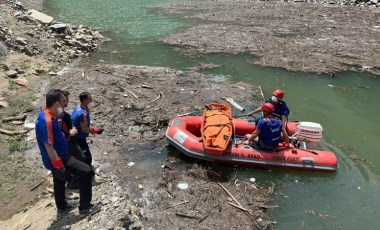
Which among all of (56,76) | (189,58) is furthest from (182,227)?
(189,58)

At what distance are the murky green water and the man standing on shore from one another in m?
3.11

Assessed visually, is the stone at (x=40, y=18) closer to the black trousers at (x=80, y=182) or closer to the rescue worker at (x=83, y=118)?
the rescue worker at (x=83, y=118)

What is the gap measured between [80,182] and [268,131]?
15.1 ft

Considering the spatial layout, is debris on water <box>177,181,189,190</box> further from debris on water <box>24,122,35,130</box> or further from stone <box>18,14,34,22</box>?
stone <box>18,14,34,22</box>

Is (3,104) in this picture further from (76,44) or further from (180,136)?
(76,44)

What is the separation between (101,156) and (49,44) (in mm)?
9443

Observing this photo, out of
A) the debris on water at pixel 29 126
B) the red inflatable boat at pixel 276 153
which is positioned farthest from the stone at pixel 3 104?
the red inflatable boat at pixel 276 153

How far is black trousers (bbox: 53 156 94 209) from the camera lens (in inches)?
230

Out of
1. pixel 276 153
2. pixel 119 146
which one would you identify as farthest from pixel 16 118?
pixel 276 153

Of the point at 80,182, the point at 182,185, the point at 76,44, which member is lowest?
the point at 182,185

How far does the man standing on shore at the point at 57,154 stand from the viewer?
5.38 metres

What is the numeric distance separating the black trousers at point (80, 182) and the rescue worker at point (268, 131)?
169 inches

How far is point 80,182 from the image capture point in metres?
6.02

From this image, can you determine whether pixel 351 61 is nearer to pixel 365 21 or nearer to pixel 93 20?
pixel 365 21
